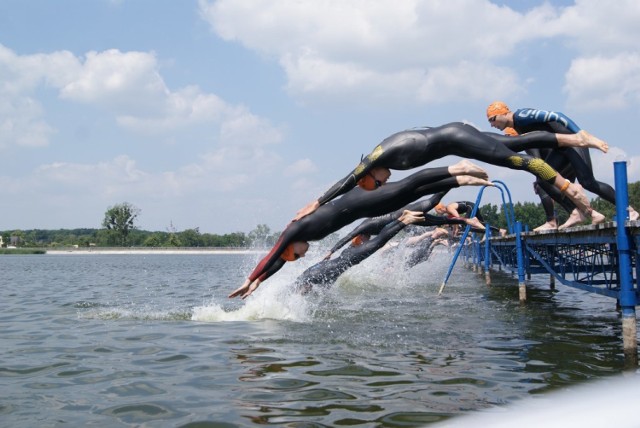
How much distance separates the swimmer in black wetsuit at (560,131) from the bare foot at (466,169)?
0.91m

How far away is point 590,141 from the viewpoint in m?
8.26

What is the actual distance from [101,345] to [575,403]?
8.44 meters

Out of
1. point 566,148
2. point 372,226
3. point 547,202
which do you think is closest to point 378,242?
point 372,226

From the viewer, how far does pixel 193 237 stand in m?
149

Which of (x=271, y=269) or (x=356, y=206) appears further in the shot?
(x=271, y=269)

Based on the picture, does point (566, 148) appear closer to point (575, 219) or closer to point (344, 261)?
point (575, 219)

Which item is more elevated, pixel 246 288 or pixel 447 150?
pixel 447 150

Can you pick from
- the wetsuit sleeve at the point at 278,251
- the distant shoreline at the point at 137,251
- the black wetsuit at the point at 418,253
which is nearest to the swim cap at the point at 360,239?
the wetsuit sleeve at the point at 278,251

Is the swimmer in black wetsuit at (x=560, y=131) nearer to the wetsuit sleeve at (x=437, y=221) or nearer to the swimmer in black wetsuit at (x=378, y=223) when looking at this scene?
the wetsuit sleeve at (x=437, y=221)

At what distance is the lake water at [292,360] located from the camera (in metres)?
5.41

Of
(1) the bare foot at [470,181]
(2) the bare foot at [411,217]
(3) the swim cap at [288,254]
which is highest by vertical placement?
(1) the bare foot at [470,181]

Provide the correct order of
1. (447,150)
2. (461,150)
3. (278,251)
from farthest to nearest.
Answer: (278,251) < (447,150) < (461,150)

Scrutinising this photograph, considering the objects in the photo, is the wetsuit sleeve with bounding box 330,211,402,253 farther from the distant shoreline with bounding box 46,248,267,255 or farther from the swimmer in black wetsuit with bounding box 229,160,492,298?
the distant shoreline with bounding box 46,248,267,255

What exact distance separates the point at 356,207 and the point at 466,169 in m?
1.84
